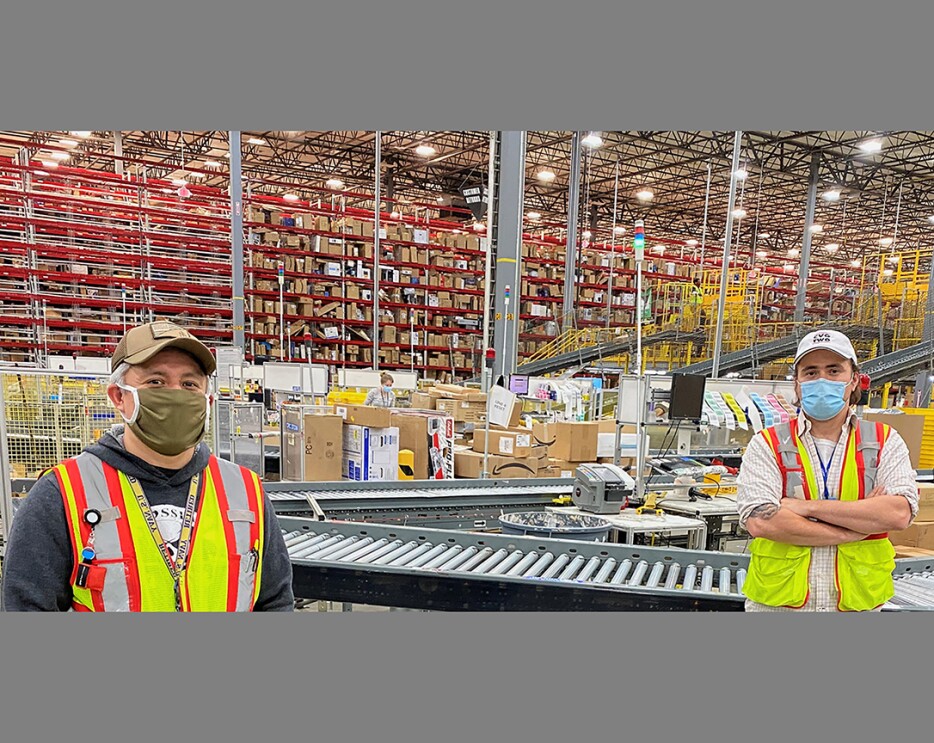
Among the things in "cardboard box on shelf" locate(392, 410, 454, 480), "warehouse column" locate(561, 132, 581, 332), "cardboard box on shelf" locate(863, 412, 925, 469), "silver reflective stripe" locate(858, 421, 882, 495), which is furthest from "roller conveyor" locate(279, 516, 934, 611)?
"warehouse column" locate(561, 132, 581, 332)

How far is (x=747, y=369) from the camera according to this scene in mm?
16656

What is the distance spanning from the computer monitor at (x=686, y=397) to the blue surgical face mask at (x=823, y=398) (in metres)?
2.22

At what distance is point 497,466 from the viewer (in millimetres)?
6043

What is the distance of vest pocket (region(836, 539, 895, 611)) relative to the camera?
1888 mm

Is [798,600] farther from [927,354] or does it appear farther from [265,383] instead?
[927,354]

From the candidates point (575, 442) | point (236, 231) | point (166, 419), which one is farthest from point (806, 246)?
point (166, 419)

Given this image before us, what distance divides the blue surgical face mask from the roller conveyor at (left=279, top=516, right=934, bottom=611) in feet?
2.80

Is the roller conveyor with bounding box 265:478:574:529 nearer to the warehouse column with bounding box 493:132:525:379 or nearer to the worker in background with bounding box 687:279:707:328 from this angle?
the warehouse column with bounding box 493:132:525:379

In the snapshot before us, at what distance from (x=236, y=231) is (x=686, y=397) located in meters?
8.99

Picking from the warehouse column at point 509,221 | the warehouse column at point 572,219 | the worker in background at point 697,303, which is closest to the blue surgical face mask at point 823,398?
the warehouse column at point 509,221

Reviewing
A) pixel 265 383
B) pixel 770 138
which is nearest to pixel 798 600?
pixel 265 383

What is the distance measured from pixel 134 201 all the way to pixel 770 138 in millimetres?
16412

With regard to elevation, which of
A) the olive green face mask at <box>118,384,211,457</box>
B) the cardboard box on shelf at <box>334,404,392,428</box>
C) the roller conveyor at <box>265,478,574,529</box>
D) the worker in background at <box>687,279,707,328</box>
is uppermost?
the worker in background at <box>687,279,707,328</box>

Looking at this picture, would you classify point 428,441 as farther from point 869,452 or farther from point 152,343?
point 152,343
